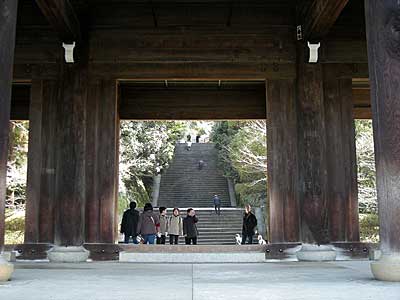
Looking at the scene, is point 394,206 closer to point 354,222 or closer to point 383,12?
point 383,12

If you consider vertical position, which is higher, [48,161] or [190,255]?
[48,161]

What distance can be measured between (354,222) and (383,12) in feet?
13.8

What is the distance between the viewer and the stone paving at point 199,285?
3793 mm

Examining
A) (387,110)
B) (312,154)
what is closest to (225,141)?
(312,154)

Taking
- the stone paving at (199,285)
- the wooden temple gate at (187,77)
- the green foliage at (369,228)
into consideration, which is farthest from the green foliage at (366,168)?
the stone paving at (199,285)

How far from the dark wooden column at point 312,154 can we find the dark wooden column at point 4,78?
4.90 metres

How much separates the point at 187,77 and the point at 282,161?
232 cm

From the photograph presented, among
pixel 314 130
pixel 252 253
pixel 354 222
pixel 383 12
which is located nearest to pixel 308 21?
pixel 314 130

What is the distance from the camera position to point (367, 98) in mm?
11469

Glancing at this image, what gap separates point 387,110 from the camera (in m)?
4.78

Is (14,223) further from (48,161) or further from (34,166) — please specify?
(48,161)

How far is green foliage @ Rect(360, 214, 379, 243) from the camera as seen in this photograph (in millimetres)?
15739

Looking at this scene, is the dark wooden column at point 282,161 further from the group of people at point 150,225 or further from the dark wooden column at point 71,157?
the group of people at point 150,225

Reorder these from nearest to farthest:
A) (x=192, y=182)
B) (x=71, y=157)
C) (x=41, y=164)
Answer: (x=71, y=157), (x=41, y=164), (x=192, y=182)
